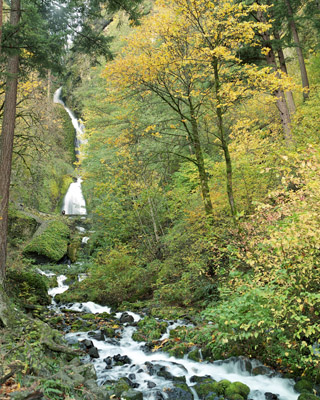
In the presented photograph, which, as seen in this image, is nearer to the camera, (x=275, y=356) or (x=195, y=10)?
(x=275, y=356)

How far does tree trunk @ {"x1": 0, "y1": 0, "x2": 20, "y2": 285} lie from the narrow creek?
2548 mm

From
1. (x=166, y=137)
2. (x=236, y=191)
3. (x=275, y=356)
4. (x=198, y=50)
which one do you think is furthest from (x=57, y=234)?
(x=275, y=356)

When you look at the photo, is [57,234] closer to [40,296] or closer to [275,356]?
[40,296]

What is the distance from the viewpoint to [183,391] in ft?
15.6

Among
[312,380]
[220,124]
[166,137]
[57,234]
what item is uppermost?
[166,137]

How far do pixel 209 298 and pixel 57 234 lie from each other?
393 inches

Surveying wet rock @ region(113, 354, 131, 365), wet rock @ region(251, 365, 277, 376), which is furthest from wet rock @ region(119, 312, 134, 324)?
wet rock @ region(251, 365, 277, 376)

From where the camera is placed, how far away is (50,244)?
14875 millimetres

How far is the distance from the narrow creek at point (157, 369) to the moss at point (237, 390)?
0.27ft

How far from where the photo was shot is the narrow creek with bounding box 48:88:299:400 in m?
4.73

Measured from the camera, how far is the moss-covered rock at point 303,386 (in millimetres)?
4461

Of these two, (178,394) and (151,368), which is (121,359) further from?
(178,394)

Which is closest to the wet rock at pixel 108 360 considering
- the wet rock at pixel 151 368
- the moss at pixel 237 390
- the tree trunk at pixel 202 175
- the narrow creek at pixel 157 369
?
the narrow creek at pixel 157 369

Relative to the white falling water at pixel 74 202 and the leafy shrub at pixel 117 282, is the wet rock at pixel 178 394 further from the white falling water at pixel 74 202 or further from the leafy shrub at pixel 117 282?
the white falling water at pixel 74 202
